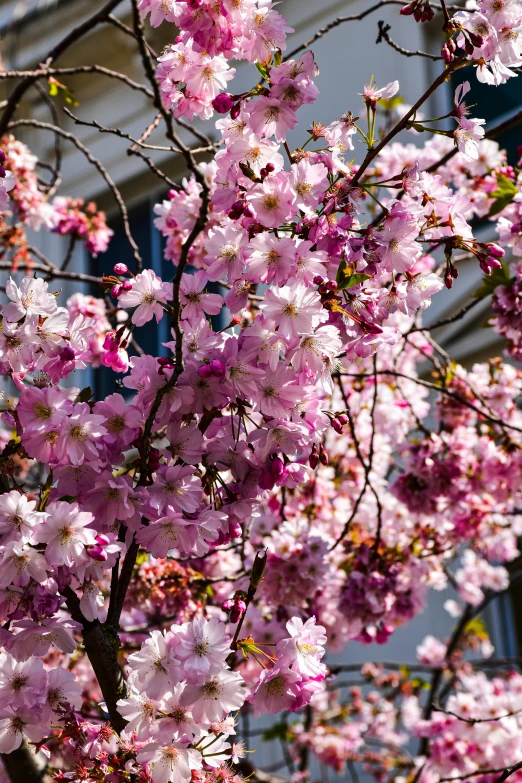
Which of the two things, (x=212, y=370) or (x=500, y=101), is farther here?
(x=500, y=101)

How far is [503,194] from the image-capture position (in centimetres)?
278

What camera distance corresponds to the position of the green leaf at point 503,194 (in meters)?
2.77

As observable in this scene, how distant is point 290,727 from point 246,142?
4.14m

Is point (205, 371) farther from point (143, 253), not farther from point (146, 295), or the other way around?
point (143, 253)

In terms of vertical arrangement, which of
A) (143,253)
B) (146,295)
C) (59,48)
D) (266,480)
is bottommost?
(266,480)

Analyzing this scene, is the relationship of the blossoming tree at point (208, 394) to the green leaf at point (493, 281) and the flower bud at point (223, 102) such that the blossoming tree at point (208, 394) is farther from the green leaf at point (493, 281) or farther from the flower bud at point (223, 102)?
the green leaf at point (493, 281)

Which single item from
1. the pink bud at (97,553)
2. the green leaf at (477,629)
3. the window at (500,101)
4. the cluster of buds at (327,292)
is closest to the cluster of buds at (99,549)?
the pink bud at (97,553)

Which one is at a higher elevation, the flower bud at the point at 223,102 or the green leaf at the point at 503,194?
the green leaf at the point at 503,194

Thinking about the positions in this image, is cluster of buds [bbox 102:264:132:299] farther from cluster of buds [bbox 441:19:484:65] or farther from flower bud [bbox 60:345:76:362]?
cluster of buds [bbox 441:19:484:65]

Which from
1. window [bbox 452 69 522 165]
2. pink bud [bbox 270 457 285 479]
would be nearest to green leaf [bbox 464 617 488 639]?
window [bbox 452 69 522 165]

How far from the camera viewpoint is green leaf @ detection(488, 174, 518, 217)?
2.77 meters

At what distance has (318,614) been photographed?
3193 millimetres

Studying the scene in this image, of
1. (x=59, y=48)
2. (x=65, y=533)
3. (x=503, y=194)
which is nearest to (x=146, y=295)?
(x=65, y=533)

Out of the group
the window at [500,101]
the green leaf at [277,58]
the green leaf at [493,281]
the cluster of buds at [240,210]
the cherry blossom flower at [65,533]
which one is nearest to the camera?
the cherry blossom flower at [65,533]
